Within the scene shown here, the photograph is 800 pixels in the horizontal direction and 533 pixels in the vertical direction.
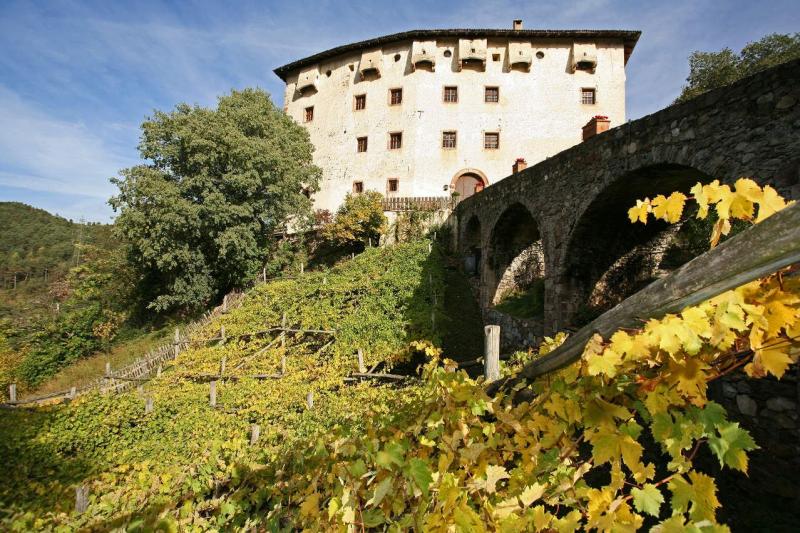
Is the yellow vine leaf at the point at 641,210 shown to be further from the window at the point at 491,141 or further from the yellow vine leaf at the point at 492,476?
the window at the point at 491,141

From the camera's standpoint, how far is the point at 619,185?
6.67 metres

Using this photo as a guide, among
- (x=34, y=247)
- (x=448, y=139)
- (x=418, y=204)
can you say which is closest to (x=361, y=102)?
(x=448, y=139)

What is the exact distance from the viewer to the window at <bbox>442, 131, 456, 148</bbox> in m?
23.7

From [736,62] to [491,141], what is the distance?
43.5 ft

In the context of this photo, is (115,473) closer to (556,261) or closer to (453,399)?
(453,399)

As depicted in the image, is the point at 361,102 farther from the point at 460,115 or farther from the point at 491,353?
the point at 491,353

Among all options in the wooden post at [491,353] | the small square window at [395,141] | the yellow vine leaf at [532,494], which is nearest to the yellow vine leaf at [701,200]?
the yellow vine leaf at [532,494]

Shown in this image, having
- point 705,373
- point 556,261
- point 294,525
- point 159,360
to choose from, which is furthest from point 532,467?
point 159,360

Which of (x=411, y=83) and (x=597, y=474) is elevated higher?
(x=411, y=83)

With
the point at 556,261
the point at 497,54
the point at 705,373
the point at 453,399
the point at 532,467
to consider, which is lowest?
the point at 532,467

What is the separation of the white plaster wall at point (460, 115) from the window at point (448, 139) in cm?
25

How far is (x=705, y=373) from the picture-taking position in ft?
3.59

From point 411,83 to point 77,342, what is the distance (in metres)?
25.3

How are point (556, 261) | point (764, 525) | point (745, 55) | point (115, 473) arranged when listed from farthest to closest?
point (745, 55) → point (556, 261) → point (115, 473) → point (764, 525)
